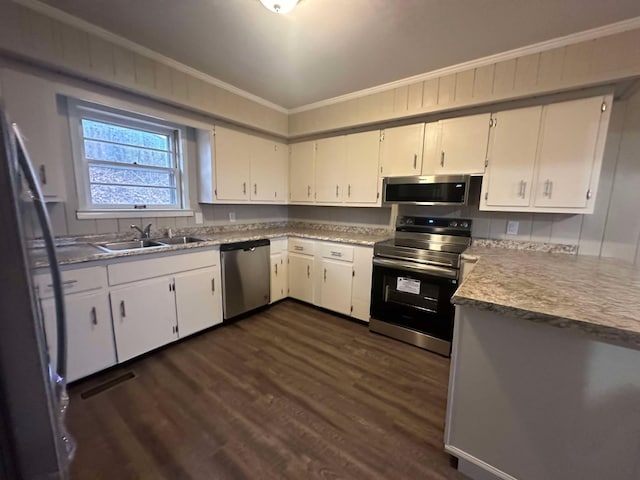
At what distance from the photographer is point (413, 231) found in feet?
9.63

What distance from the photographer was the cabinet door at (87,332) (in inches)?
71.1

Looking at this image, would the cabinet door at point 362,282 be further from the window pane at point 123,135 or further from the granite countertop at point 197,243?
the window pane at point 123,135

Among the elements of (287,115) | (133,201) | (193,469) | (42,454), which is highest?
(287,115)

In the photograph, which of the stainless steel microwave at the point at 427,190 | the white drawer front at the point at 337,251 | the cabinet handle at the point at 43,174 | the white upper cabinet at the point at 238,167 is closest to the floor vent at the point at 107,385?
the cabinet handle at the point at 43,174

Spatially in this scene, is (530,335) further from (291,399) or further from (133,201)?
(133,201)

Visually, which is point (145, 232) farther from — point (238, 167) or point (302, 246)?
point (302, 246)

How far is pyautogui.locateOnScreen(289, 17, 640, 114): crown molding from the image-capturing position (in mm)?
1748

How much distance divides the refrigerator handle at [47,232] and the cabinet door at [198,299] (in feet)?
5.31

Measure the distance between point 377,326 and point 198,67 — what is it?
3080 millimetres

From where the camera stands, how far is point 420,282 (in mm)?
2438

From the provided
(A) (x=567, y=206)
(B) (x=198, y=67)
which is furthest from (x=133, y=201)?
(A) (x=567, y=206)

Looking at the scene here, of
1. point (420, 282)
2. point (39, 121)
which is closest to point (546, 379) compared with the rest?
point (420, 282)

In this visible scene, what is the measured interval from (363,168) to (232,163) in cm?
154

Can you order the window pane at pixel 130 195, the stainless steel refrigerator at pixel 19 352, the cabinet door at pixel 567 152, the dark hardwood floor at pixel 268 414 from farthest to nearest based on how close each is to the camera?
the window pane at pixel 130 195, the cabinet door at pixel 567 152, the dark hardwood floor at pixel 268 414, the stainless steel refrigerator at pixel 19 352
